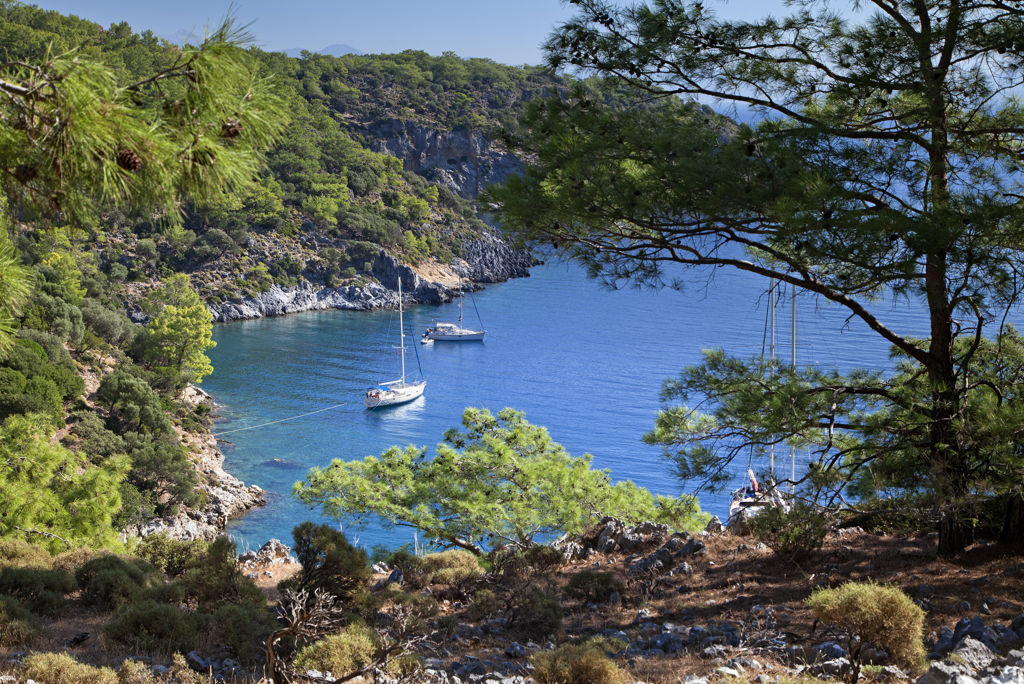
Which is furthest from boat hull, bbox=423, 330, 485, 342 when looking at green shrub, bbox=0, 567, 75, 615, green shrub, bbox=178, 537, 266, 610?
green shrub, bbox=0, 567, 75, 615

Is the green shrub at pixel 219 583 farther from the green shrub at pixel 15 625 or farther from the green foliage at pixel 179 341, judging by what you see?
the green foliage at pixel 179 341

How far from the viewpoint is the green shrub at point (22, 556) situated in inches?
245

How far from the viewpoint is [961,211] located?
4.37 m

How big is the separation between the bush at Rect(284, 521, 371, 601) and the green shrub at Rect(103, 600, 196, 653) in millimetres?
1170

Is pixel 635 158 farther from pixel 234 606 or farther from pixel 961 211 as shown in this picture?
pixel 234 606

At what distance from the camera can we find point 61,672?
3.74 meters

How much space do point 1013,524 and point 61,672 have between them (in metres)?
6.17

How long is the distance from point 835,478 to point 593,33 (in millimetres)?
3617

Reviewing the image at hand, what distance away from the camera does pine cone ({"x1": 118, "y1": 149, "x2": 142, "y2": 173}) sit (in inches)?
112

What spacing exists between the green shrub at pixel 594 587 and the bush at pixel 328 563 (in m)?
1.76

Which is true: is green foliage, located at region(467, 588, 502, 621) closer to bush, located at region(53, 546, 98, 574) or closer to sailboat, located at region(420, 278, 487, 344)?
bush, located at region(53, 546, 98, 574)

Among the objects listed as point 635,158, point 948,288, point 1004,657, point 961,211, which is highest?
point 635,158

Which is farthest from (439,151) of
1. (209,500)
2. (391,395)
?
(209,500)

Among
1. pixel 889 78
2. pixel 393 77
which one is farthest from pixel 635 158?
pixel 393 77
